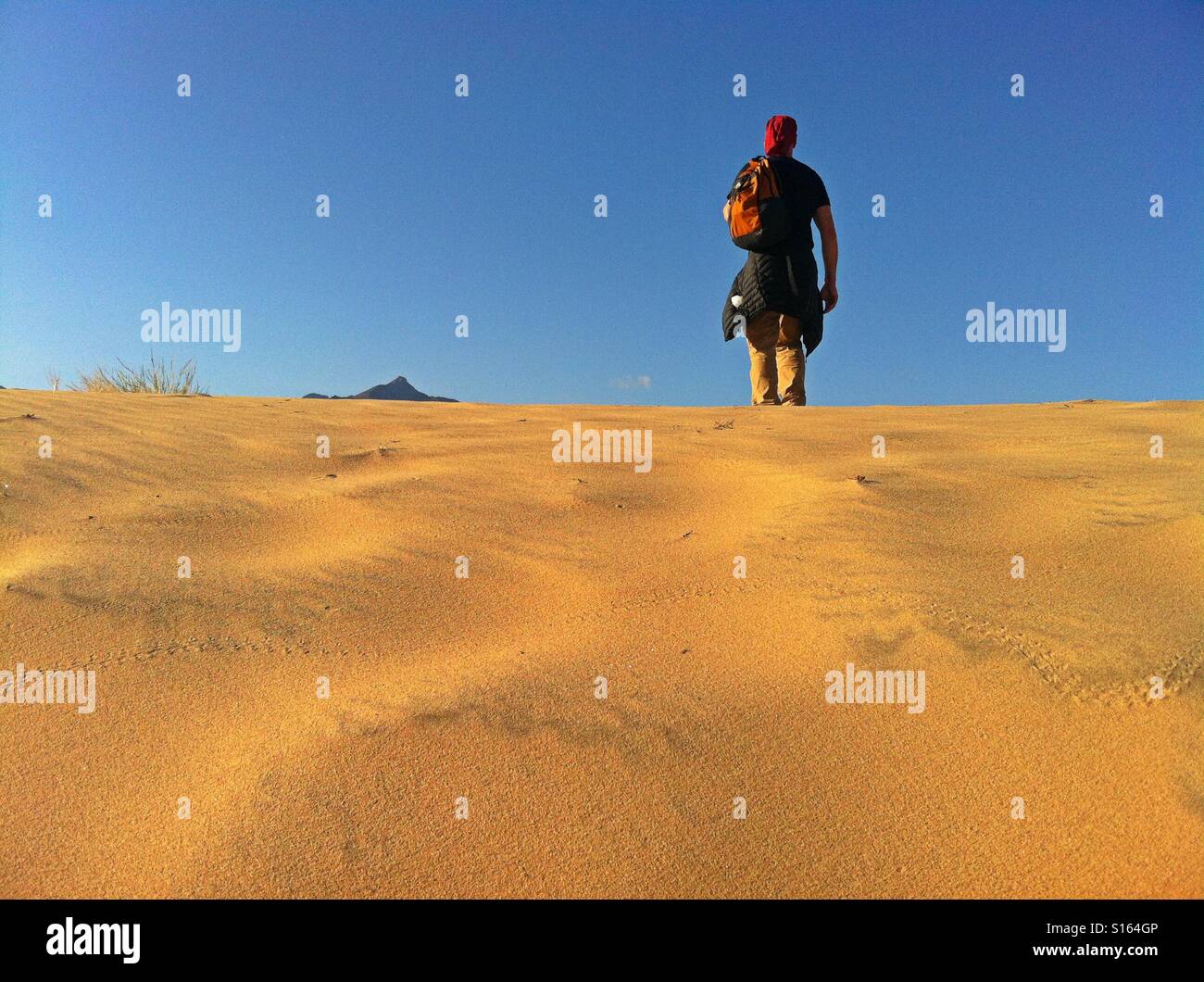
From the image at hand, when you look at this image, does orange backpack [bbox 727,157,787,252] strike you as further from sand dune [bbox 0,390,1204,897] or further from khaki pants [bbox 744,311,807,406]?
sand dune [bbox 0,390,1204,897]

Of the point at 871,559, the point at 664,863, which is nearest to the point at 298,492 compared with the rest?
the point at 871,559

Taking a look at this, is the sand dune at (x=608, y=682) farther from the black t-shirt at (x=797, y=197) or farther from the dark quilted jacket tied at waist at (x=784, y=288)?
the black t-shirt at (x=797, y=197)

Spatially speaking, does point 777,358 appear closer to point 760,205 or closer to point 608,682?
point 760,205

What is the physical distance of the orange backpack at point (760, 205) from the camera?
5.92 metres

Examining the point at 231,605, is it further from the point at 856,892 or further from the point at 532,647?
the point at 856,892

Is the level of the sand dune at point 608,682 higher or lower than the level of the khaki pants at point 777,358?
lower

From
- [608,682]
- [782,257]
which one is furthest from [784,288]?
[608,682]

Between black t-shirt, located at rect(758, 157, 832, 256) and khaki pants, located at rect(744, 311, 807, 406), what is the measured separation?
481 millimetres

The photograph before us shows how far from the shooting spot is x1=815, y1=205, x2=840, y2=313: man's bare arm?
243 inches

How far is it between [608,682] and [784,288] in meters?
4.74

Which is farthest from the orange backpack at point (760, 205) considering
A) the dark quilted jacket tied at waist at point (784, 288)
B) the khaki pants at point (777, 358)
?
the khaki pants at point (777, 358)

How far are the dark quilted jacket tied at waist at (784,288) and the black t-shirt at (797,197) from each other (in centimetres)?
6

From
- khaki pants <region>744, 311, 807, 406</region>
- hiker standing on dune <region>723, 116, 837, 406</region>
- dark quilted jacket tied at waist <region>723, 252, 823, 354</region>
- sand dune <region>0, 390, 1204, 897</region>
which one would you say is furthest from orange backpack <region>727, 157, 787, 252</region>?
sand dune <region>0, 390, 1204, 897</region>

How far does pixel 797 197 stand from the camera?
6.05 m
